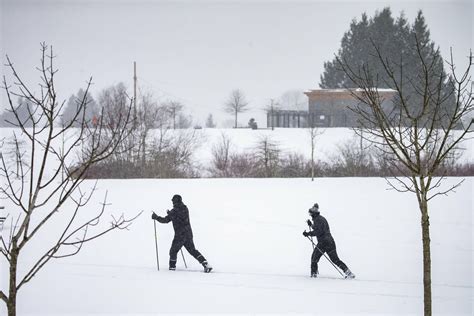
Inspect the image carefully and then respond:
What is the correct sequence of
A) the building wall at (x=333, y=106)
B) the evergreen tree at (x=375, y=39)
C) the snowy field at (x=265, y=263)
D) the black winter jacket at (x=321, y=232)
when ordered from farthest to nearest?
the evergreen tree at (x=375, y=39) < the building wall at (x=333, y=106) < the black winter jacket at (x=321, y=232) < the snowy field at (x=265, y=263)

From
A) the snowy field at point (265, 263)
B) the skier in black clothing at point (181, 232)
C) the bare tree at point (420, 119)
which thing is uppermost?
the bare tree at point (420, 119)

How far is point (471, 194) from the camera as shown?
78.9 feet

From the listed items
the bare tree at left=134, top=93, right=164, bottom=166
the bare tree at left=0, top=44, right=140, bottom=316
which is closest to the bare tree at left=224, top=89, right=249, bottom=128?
the bare tree at left=134, top=93, right=164, bottom=166

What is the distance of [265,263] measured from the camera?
515 inches

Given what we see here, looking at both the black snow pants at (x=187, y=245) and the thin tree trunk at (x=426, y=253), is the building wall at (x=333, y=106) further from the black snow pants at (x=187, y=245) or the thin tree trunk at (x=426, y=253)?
the thin tree trunk at (x=426, y=253)

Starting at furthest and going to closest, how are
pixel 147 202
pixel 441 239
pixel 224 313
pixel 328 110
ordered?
pixel 328 110
pixel 147 202
pixel 441 239
pixel 224 313

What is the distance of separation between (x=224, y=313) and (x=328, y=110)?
51679 millimetres

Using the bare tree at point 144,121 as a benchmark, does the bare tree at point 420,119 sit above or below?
below

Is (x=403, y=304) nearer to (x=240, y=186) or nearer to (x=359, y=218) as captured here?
(x=359, y=218)

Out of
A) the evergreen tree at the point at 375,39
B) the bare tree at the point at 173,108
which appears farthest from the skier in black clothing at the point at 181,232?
the evergreen tree at the point at 375,39

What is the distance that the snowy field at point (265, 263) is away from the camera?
9.16 metres

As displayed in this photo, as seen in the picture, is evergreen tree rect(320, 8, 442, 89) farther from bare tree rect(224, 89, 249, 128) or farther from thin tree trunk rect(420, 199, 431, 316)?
thin tree trunk rect(420, 199, 431, 316)

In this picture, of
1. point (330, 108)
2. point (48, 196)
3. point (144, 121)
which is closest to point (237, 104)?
point (330, 108)

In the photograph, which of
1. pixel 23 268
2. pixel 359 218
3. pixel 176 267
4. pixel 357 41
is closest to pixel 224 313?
pixel 176 267
